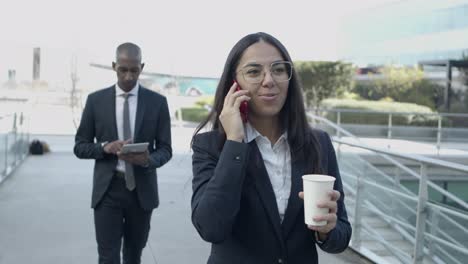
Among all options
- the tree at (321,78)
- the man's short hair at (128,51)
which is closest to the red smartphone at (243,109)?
the man's short hair at (128,51)

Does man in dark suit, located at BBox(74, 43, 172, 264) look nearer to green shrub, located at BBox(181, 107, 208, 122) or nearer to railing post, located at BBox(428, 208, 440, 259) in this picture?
railing post, located at BBox(428, 208, 440, 259)

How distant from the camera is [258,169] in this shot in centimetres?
176

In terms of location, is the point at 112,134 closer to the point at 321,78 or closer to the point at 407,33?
the point at 321,78

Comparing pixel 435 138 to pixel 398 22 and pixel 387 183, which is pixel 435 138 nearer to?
pixel 387 183

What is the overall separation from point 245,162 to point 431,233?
3.18 metres

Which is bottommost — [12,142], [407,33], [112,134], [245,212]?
[12,142]

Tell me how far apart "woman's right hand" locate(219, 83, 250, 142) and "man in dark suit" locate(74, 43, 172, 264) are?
5.71 feet

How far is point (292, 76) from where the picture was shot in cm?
187

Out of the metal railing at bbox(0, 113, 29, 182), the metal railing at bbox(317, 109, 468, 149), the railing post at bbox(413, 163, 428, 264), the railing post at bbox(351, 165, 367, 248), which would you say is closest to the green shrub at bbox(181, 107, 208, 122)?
the metal railing at bbox(317, 109, 468, 149)

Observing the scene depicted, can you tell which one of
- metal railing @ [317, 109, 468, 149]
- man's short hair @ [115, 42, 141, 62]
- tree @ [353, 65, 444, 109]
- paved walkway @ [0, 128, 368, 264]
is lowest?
paved walkway @ [0, 128, 368, 264]

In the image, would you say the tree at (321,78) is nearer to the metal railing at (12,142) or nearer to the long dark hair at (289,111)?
the metal railing at (12,142)

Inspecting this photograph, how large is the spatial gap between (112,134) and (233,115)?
204 cm

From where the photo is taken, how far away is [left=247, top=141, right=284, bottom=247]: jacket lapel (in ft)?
5.65

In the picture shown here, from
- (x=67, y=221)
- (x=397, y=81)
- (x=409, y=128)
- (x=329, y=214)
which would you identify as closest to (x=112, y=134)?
(x=329, y=214)
